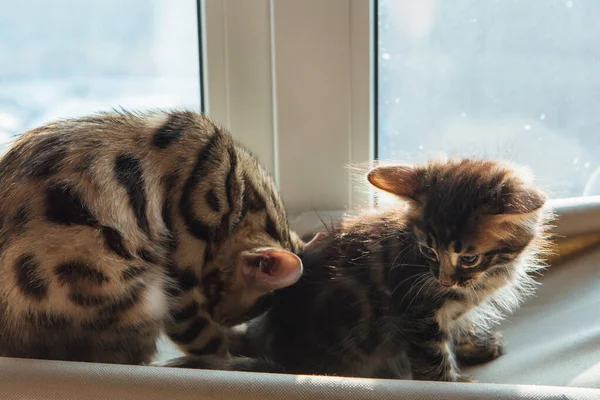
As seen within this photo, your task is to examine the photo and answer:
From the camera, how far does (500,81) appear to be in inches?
79.3

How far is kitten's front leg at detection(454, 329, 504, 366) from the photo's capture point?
1502mm

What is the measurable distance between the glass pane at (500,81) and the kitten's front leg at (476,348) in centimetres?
61

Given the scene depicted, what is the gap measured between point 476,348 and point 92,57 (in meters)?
1.40

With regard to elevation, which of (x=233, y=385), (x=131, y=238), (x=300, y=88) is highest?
(x=300, y=88)

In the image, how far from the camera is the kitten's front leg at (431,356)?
1348 mm

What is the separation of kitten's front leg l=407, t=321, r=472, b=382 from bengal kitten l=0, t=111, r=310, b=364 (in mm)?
287

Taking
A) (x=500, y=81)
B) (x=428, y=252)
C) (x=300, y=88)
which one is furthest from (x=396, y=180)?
(x=500, y=81)

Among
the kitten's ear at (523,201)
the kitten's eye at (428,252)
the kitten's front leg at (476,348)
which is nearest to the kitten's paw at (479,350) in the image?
the kitten's front leg at (476,348)

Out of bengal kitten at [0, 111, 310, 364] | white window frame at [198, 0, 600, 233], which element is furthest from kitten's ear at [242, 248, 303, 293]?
white window frame at [198, 0, 600, 233]

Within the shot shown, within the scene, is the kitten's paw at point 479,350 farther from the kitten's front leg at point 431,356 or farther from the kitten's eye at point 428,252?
the kitten's eye at point 428,252

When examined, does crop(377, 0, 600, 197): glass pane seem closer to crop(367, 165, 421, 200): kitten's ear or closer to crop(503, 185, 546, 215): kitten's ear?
crop(367, 165, 421, 200): kitten's ear

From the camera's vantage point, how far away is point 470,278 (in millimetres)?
1296

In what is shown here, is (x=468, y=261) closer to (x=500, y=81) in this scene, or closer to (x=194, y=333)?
(x=194, y=333)

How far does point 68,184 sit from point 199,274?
1.15 feet
